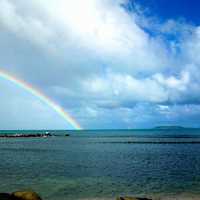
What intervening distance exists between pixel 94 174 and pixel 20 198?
18274 millimetres

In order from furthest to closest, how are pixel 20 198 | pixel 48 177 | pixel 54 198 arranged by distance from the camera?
pixel 48 177, pixel 54 198, pixel 20 198

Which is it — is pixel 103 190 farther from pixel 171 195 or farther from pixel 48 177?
pixel 48 177

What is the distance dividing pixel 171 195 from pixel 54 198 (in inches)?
418

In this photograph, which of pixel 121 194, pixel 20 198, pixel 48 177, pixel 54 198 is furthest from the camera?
pixel 48 177

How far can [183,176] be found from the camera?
35.7 m

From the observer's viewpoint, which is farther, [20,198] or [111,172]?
[111,172]

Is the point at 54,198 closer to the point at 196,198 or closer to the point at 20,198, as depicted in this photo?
the point at 20,198

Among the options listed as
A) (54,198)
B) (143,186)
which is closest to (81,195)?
(54,198)

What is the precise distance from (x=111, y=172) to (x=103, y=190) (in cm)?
1157

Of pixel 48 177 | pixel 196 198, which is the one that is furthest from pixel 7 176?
pixel 196 198

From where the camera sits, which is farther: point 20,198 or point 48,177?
point 48,177

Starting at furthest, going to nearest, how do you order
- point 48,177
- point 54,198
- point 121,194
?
point 48,177
point 121,194
point 54,198

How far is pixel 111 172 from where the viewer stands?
38875 millimetres

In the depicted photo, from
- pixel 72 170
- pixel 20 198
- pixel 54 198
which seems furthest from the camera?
pixel 72 170
